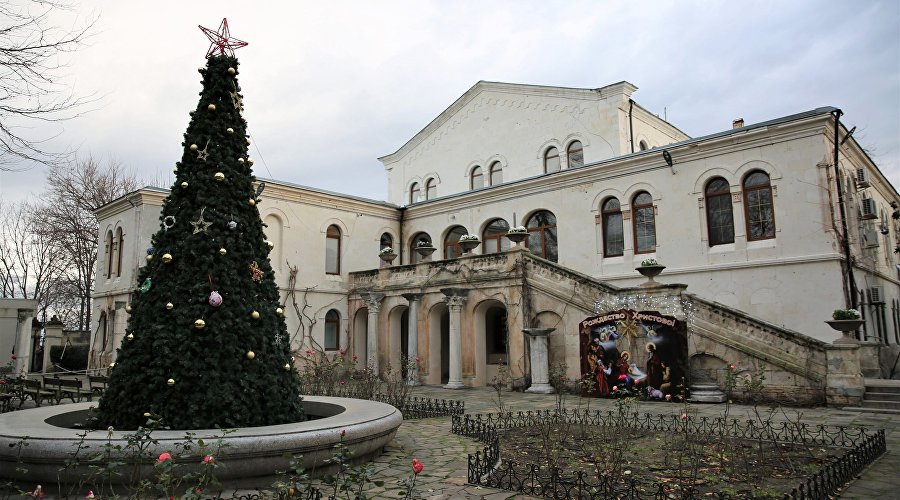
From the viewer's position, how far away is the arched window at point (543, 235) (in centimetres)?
2345

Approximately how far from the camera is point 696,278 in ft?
63.4

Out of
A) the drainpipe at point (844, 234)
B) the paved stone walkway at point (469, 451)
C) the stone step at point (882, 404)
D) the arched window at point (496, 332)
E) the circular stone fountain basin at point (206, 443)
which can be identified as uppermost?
the drainpipe at point (844, 234)

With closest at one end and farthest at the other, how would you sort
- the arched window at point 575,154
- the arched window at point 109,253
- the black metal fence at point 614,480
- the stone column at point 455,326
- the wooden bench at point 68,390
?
the black metal fence at point 614,480, the wooden bench at point 68,390, the stone column at point 455,326, the arched window at point 109,253, the arched window at point 575,154

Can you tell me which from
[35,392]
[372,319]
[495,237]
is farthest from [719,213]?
[35,392]

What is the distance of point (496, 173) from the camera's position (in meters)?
30.1

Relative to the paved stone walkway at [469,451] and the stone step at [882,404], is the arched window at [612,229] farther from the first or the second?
the stone step at [882,404]

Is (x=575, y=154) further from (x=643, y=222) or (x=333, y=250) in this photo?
(x=333, y=250)

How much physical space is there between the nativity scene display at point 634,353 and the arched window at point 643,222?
4.98m

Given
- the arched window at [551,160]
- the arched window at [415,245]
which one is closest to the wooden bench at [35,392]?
the arched window at [415,245]

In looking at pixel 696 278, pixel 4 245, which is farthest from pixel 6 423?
pixel 4 245

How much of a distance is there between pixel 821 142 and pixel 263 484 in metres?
18.1

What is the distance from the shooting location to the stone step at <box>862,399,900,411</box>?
1332 centimetres

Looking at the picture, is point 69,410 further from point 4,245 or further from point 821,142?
point 4,245

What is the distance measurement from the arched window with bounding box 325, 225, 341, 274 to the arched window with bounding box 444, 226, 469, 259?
4.88 m
